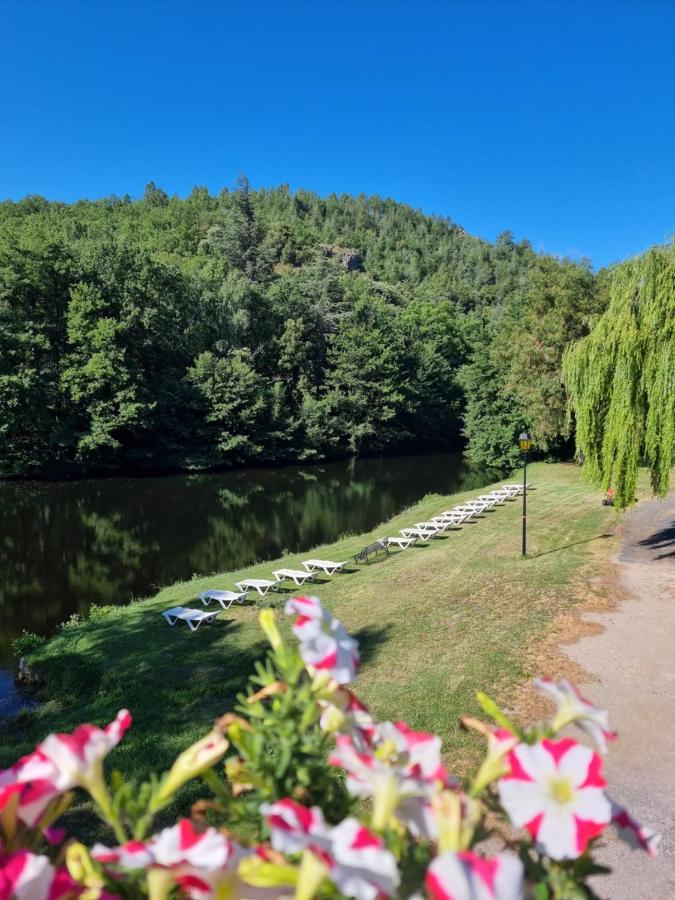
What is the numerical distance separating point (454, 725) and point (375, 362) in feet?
169

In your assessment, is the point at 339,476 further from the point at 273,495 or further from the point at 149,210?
the point at 149,210

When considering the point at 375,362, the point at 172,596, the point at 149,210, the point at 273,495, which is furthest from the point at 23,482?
the point at 149,210

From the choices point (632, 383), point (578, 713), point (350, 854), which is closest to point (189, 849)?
point (350, 854)

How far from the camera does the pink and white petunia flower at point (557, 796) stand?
1.18m

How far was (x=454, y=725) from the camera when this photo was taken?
790 centimetres

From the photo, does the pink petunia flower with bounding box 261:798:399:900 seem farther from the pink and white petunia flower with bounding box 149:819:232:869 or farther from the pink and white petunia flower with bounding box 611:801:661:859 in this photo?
the pink and white petunia flower with bounding box 611:801:661:859

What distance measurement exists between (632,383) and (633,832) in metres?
13.9

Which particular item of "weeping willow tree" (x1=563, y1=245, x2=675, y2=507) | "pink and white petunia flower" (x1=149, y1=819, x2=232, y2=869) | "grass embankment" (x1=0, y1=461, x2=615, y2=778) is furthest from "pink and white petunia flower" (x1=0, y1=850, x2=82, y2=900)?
"weeping willow tree" (x1=563, y1=245, x2=675, y2=507)

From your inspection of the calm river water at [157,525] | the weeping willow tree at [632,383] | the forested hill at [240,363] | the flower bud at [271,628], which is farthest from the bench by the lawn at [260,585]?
the forested hill at [240,363]

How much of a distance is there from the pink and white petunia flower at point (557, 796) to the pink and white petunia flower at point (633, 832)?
85 mm

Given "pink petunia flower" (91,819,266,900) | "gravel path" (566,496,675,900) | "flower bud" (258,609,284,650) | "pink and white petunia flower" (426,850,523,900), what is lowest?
"gravel path" (566,496,675,900)

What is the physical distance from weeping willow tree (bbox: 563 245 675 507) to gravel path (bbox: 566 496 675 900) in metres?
2.59

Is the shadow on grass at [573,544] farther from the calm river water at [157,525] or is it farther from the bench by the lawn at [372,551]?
the calm river water at [157,525]

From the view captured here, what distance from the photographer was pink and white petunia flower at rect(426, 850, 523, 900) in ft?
2.96
